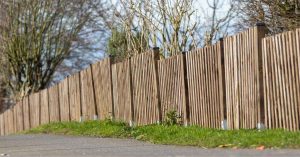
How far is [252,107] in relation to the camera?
486 inches

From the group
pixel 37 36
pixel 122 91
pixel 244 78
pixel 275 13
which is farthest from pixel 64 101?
pixel 244 78

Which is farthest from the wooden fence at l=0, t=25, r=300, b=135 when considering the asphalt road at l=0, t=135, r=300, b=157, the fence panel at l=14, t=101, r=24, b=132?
the fence panel at l=14, t=101, r=24, b=132

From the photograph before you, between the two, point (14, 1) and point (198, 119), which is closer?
point (198, 119)

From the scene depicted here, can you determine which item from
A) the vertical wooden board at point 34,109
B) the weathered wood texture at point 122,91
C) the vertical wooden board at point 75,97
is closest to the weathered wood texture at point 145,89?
the weathered wood texture at point 122,91

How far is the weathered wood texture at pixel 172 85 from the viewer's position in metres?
15.1

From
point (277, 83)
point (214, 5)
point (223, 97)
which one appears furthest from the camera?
point (214, 5)

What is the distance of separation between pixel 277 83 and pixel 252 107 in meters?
0.83

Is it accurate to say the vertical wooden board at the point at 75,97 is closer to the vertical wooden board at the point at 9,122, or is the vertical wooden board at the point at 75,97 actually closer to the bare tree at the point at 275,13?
the bare tree at the point at 275,13

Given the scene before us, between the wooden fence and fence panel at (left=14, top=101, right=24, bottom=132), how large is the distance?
437 inches

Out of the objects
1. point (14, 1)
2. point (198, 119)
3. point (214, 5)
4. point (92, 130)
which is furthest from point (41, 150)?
point (14, 1)

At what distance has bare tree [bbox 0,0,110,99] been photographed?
3497 centimetres

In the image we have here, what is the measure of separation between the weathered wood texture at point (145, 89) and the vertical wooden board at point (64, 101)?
687 centimetres

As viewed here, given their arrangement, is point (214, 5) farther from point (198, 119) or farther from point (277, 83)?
point (277, 83)

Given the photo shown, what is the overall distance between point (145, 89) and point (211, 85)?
3605 mm
